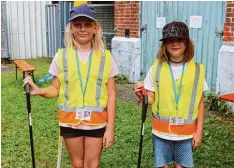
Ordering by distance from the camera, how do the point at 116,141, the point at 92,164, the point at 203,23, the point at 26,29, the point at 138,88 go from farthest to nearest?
the point at 26,29 → the point at 203,23 → the point at 116,141 → the point at 92,164 → the point at 138,88

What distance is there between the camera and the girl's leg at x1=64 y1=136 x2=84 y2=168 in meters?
3.06

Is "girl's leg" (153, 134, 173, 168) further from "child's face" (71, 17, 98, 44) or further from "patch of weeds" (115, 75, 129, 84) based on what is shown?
"patch of weeds" (115, 75, 129, 84)

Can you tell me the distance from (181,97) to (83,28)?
0.92 meters

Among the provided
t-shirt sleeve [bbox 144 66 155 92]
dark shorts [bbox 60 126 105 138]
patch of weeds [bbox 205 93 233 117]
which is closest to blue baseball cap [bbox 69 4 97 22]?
t-shirt sleeve [bbox 144 66 155 92]

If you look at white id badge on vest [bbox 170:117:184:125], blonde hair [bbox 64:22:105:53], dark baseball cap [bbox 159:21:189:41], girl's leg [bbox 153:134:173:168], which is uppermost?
dark baseball cap [bbox 159:21:189:41]

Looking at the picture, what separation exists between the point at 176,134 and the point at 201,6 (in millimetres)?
4475

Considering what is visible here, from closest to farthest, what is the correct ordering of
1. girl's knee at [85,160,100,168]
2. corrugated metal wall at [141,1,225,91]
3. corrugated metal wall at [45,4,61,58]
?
girl's knee at [85,160,100,168], corrugated metal wall at [141,1,225,91], corrugated metal wall at [45,4,61,58]

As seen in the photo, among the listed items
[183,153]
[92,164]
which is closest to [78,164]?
[92,164]

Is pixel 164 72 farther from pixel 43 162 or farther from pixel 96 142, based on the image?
pixel 43 162

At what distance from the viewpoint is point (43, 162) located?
437cm

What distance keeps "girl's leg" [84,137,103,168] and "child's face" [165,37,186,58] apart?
2.91ft

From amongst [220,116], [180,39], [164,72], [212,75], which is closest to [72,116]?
[164,72]

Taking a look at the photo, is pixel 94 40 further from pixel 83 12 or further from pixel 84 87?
pixel 84 87

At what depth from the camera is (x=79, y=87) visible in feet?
9.67
